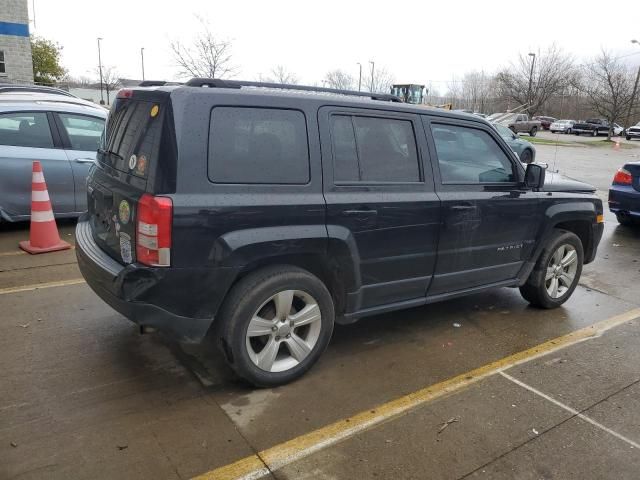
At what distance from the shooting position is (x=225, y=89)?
10.1ft

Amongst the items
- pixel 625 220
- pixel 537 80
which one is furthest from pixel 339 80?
pixel 625 220

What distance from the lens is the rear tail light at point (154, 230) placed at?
110 inches

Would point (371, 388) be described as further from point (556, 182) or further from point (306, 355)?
point (556, 182)

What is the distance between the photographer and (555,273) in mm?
4992

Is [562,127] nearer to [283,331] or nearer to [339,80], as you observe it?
[339,80]

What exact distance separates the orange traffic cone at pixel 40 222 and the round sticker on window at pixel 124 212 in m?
3.26

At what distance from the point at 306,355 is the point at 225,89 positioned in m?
1.77

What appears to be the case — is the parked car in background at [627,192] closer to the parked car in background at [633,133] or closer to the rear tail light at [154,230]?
the rear tail light at [154,230]

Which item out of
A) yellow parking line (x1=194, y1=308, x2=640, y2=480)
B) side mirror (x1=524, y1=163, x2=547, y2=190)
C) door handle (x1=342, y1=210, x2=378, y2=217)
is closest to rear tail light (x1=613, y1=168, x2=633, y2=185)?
side mirror (x1=524, y1=163, x2=547, y2=190)

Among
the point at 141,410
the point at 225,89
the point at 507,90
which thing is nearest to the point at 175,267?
the point at 141,410

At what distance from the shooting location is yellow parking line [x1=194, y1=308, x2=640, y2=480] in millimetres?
2602

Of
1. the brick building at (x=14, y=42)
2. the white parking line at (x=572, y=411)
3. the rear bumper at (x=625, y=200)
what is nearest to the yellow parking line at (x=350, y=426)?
the white parking line at (x=572, y=411)

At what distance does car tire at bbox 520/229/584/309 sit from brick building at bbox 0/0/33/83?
2481 centimetres

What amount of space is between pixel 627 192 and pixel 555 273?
467cm
